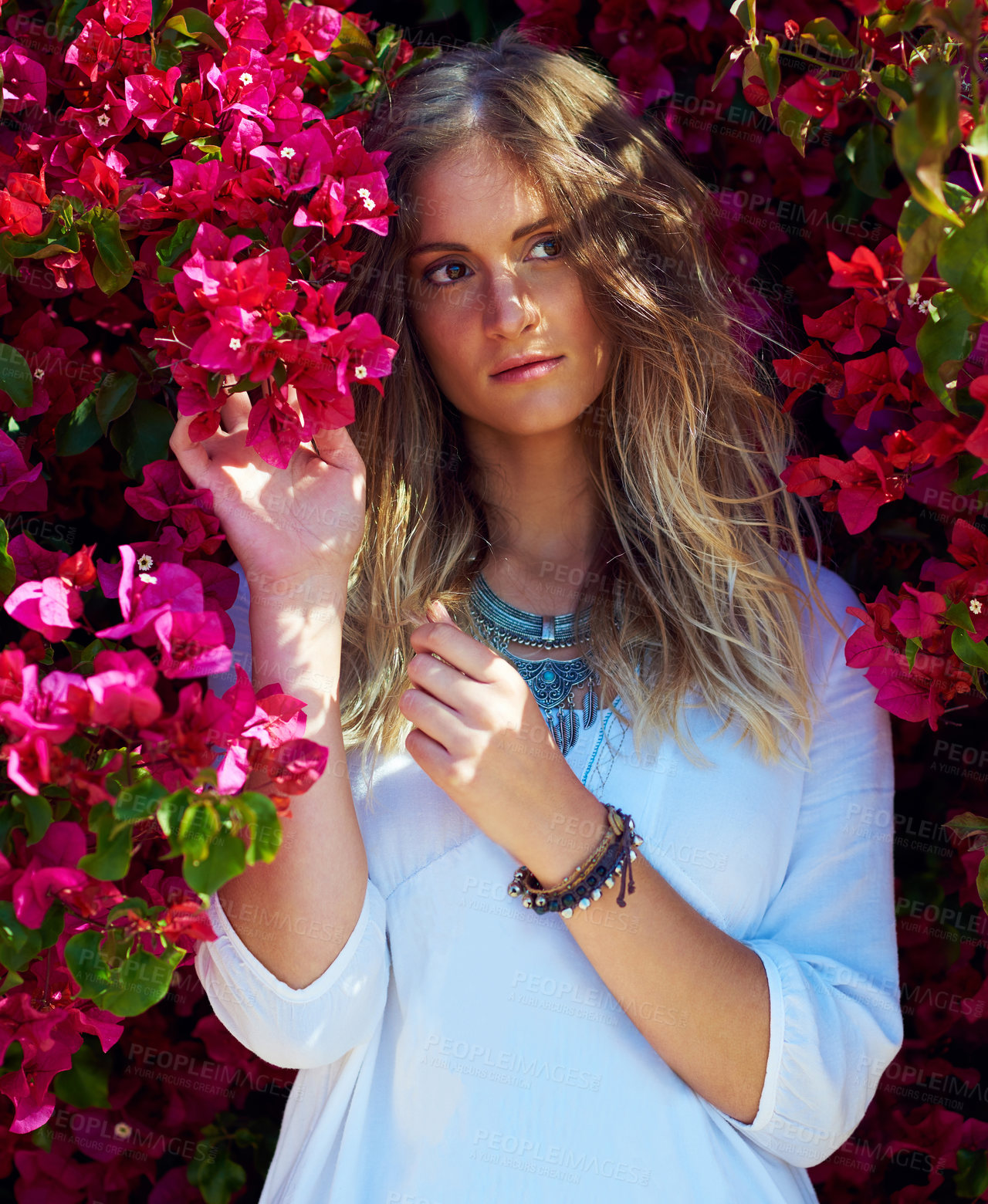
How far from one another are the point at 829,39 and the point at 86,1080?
157cm

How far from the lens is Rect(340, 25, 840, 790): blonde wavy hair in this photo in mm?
1530

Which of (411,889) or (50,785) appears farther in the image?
(411,889)

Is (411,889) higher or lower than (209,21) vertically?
lower

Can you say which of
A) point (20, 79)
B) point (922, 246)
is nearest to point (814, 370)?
point (922, 246)

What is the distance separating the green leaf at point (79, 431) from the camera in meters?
1.31

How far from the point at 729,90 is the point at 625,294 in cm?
38

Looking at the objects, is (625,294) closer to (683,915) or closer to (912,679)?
(912,679)

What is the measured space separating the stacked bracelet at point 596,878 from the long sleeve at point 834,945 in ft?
0.74

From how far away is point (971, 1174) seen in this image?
1.57 metres

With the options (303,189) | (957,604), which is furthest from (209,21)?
(957,604)

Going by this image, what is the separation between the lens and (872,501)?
118 cm

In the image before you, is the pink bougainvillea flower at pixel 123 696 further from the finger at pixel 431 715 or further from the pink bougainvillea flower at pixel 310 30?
the pink bougainvillea flower at pixel 310 30

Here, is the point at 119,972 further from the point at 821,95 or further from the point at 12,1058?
the point at 821,95

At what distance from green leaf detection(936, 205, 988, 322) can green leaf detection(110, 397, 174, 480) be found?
87 cm
